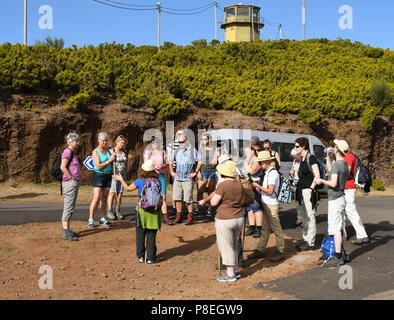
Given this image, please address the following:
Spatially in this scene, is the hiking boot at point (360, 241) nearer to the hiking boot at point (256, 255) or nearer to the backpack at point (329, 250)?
the backpack at point (329, 250)

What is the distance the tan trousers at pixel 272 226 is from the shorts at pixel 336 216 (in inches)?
33.8

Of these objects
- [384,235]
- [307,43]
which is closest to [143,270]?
[384,235]

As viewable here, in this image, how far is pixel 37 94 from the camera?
62.0ft

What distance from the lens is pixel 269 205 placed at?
288 inches

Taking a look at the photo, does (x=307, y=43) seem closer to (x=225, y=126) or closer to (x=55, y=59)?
(x=225, y=126)

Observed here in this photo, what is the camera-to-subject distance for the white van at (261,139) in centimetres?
1542

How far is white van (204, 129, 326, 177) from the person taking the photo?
15422 mm

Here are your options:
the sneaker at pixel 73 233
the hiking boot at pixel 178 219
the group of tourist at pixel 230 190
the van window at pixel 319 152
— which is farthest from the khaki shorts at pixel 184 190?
the van window at pixel 319 152

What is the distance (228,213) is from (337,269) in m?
2.02

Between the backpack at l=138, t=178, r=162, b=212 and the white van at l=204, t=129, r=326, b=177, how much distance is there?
7.43m

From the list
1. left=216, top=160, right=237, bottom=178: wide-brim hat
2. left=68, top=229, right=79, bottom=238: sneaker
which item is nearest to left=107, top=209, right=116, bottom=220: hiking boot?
left=68, top=229, right=79, bottom=238: sneaker

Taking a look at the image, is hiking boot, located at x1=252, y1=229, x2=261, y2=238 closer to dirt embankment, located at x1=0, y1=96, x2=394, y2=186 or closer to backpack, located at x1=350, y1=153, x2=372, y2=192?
backpack, located at x1=350, y1=153, x2=372, y2=192

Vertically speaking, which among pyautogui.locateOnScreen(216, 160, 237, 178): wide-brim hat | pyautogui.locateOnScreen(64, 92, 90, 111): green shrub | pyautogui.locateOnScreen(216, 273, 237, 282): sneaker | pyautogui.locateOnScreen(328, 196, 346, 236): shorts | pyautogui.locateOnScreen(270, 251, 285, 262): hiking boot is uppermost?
pyautogui.locateOnScreen(64, 92, 90, 111): green shrub

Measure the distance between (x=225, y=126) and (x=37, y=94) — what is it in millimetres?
9102
